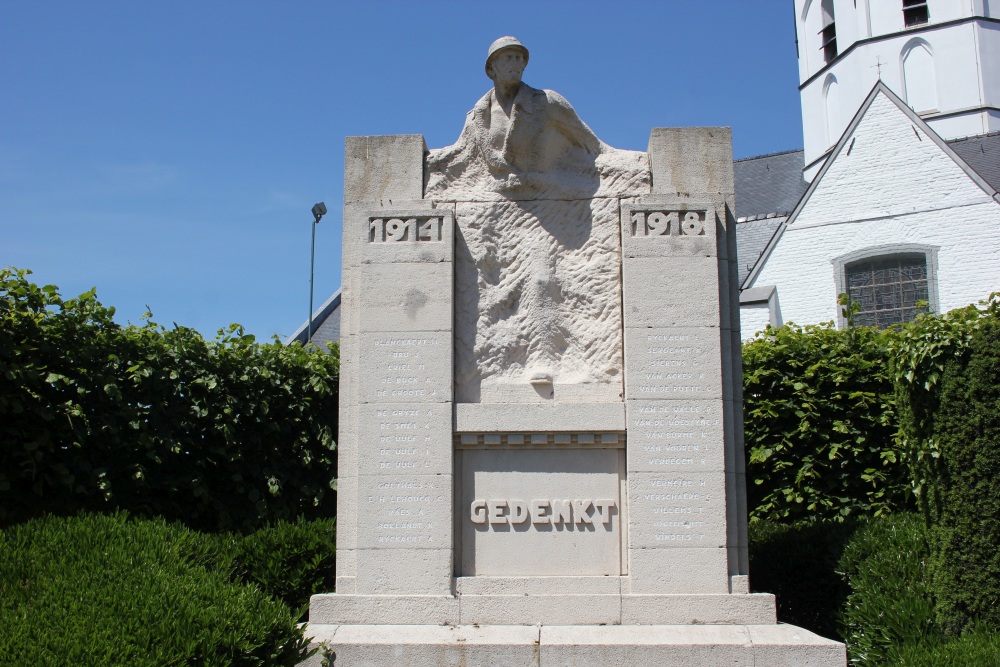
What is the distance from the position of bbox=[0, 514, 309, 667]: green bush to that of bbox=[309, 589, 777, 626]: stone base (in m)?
0.91

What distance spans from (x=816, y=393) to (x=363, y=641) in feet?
27.0

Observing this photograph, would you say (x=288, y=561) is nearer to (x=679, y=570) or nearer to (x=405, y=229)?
(x=405, y=229)

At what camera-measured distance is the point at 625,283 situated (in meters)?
9.48

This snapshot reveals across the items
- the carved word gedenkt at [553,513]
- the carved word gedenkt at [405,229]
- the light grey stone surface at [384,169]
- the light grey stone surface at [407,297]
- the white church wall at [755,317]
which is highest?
the white church wall at [755,317]

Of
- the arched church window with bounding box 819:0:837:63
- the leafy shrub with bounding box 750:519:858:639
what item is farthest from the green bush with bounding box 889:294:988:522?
the arched church window with bounding box 819:0:837:63

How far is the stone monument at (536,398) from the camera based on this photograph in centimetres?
895

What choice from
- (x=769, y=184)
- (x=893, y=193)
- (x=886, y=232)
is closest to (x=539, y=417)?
(x=886, y=232)

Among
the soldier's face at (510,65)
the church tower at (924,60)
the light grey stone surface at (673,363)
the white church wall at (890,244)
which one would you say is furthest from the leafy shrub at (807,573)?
the church tower at (924,60)

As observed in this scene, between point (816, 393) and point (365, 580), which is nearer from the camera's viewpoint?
point (365, 580)

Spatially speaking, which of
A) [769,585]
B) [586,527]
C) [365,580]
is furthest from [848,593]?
[365,580]

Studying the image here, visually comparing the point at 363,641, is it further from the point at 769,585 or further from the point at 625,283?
the point at 769,585

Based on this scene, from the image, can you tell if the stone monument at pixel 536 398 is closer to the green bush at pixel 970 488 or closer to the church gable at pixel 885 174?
the green bush at pixel 970 488

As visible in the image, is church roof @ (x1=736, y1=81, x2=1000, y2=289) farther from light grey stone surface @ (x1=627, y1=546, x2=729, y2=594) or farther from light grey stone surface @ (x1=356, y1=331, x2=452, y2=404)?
light grey stone surface @ (x1=356, y1=331, x2=452, y2=404)

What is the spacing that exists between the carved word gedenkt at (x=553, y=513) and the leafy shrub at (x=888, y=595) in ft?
8.32
